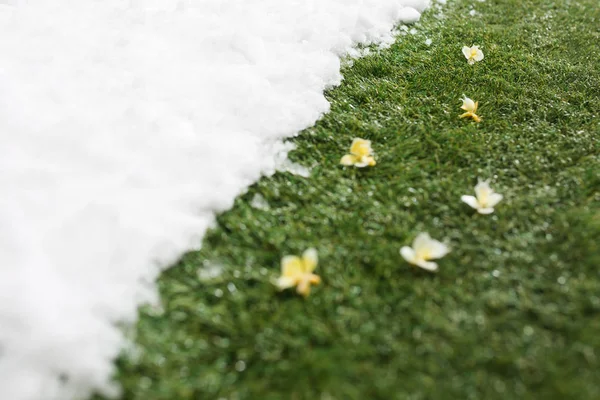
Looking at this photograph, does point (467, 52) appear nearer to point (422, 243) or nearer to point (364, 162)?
point (364, 162)

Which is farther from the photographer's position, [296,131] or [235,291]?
[296,131]

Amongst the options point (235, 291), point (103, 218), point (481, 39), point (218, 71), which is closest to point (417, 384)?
point (235, 291)

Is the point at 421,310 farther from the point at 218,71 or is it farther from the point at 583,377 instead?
the point at 218,71

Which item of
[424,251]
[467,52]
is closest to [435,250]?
[424,251]

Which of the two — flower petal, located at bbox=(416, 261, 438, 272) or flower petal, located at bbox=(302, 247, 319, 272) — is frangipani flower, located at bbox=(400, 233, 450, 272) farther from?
flower petal, located at bbox=(302, 247, 319, 272)

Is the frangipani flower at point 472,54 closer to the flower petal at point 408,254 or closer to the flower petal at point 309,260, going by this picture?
the flower petal at point 408,254

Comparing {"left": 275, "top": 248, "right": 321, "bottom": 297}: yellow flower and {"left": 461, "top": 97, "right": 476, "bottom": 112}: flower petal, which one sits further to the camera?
{"left": 461, "top": 97, "right": 476, "bottom": 112}: flower petal

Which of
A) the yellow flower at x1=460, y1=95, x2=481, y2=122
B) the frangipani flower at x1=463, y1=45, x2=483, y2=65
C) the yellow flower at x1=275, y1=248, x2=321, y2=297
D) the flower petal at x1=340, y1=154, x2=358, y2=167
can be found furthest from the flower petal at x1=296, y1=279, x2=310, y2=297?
the frangipani flower at x1=463, y1=45, x2=483, y2=65
